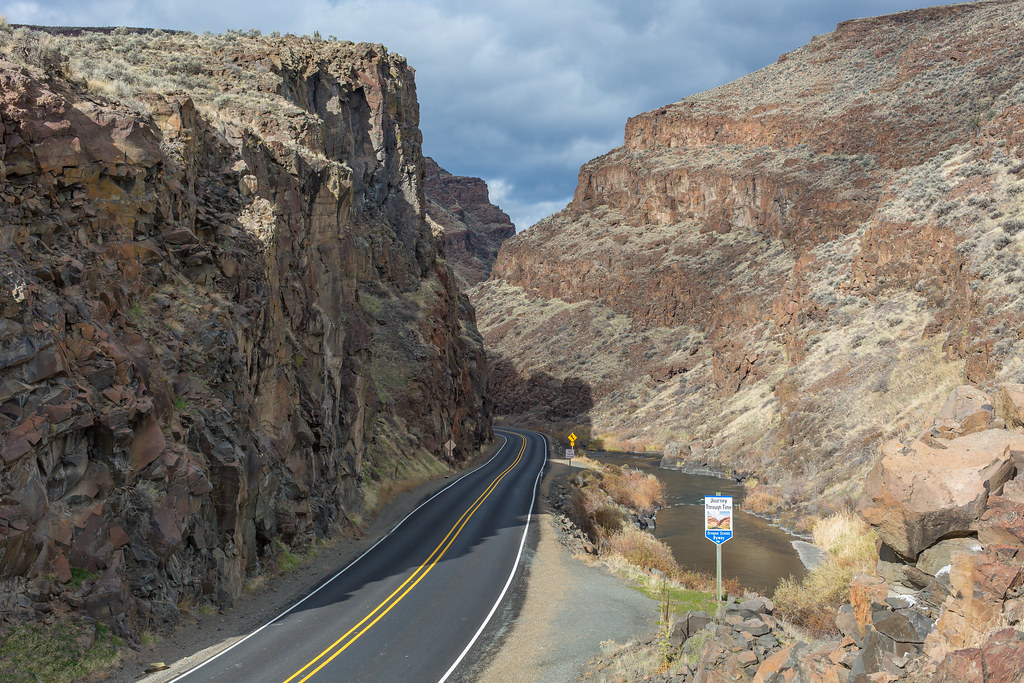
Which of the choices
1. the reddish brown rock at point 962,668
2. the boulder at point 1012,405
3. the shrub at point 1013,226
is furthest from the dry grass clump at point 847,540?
the shrub at point 1013,226

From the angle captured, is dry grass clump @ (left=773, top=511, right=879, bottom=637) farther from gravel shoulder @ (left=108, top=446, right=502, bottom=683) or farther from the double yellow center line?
gravel shoulder @ (left=108, top=446, right=502, bottom=683)

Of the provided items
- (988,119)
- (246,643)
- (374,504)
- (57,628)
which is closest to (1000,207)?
(988,119)

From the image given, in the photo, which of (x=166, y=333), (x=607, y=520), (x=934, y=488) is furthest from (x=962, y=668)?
(x=607, y=520)

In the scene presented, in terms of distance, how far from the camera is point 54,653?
11.1 m

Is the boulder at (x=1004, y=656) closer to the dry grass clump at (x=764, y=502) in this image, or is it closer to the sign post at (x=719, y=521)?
the sign post at (x=719, y=521)

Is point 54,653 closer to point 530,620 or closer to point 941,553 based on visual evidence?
point 530,620

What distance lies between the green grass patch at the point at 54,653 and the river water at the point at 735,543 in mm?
18325

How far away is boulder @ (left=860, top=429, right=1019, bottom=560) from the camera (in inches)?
346

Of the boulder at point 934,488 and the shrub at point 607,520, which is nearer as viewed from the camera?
the boulder at point 934,488

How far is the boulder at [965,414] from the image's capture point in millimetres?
10688

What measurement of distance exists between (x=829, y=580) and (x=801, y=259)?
51920 mm

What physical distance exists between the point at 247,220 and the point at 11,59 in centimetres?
703

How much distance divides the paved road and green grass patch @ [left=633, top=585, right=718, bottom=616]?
152 inches

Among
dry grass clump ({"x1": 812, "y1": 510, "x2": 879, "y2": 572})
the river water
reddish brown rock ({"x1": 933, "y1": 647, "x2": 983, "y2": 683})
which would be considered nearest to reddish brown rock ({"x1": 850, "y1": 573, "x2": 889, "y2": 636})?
reddish brown rock ({"x1": 933, "y1": 647, "x2": 983, "y2": 683})
